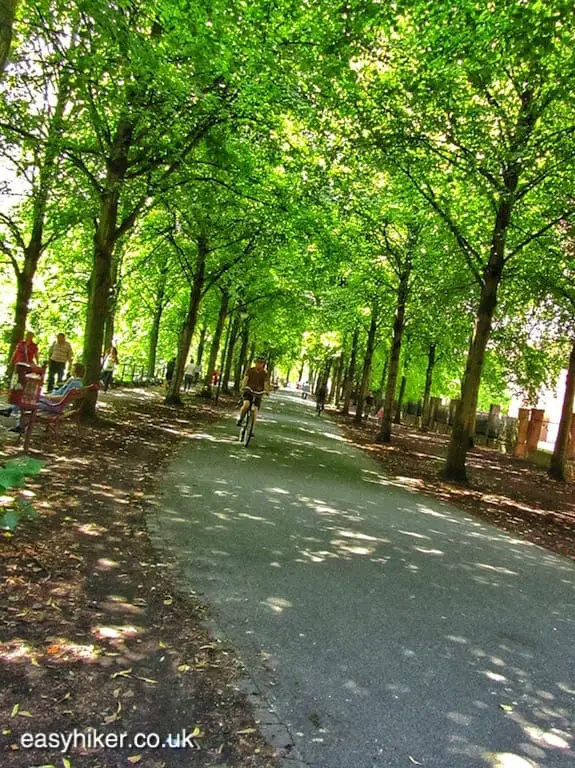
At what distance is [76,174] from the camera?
13484 millimetres

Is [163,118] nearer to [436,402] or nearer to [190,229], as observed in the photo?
[190,229]

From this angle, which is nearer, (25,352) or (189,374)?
(25,352)

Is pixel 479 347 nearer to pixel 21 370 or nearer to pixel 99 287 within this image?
pixel 99 287

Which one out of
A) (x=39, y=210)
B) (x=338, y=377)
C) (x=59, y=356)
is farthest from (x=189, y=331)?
(x=338, y=377)

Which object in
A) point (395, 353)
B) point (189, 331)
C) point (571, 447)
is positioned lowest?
point (571, 447)

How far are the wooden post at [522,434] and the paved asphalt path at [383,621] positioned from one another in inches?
645

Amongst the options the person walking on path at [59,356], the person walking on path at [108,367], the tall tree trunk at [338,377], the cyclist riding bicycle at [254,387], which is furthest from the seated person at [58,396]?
the tall tree trunk at [338,377]

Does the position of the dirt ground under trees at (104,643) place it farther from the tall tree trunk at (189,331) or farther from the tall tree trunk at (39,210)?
the tall tree trunk at (189,331)

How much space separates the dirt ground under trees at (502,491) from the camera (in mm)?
9966

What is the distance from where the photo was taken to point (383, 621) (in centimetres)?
463

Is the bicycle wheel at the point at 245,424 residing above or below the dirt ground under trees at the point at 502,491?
above

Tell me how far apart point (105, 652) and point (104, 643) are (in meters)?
0.12

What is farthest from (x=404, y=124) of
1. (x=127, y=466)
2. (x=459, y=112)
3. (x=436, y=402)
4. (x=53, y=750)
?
(x=436, y=402)

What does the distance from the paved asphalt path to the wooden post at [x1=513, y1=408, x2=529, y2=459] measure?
16.4m
